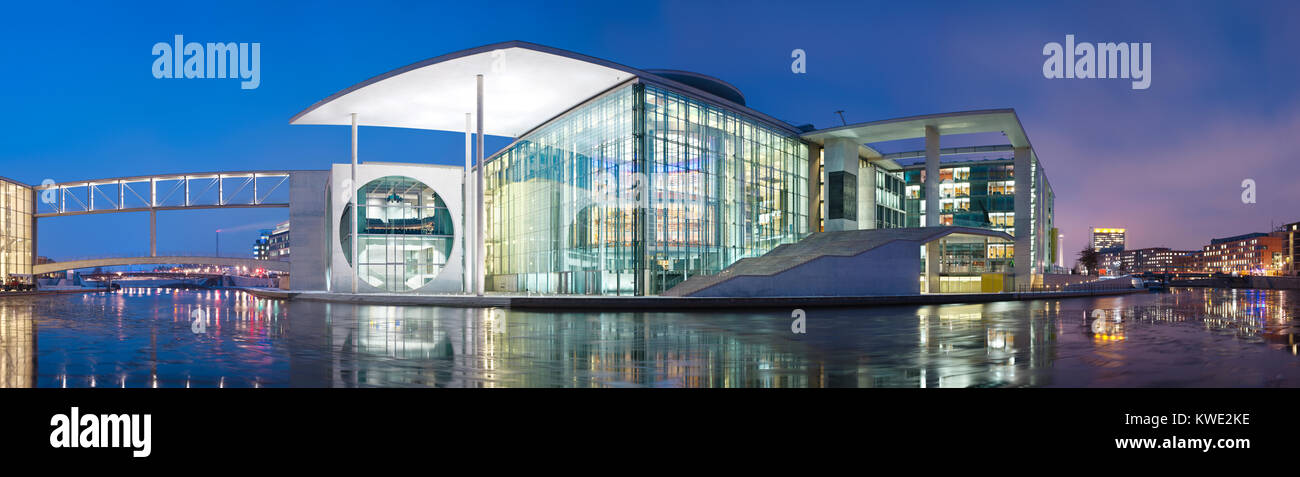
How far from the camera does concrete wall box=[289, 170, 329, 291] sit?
52.2 meters

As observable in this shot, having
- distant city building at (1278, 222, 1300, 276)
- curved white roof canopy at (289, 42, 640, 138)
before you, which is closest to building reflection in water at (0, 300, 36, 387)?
curved white roof canopy at (289, 42, 640, 138)

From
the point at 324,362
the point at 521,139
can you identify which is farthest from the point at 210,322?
the point at 521,139

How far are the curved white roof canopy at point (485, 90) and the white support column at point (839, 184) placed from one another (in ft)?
63.4

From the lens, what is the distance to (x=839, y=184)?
47656 mm

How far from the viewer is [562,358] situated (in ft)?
35.2

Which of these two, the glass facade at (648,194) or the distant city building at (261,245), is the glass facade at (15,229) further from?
the distant city building at (261,245)

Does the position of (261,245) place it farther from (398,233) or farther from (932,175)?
(932,175)

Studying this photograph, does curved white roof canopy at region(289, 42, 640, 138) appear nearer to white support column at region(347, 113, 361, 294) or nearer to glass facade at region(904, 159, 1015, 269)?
white support column at region(347, 113, 361, 294)

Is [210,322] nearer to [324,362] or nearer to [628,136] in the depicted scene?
[324,362]

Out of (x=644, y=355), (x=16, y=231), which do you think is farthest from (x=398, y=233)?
(x=16, y=231)

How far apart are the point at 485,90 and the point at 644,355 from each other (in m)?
29.1

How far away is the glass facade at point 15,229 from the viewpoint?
64.4m
